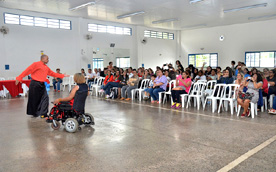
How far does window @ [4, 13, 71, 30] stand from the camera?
35.6ft

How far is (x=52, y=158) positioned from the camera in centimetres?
308

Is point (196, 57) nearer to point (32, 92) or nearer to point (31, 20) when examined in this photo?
point (31, 20)

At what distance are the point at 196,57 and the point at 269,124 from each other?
12.9 m

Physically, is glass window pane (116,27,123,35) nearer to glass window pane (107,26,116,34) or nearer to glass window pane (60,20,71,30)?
glass window pane (107,26,116,34)

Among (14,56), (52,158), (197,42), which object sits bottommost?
(52,158)

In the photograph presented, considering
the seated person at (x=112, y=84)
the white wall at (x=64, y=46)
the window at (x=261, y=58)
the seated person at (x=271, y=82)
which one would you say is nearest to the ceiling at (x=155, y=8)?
the white wall at (x=64, y=46)

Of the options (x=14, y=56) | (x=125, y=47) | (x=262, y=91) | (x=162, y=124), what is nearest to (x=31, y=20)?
(x=14, y=56)

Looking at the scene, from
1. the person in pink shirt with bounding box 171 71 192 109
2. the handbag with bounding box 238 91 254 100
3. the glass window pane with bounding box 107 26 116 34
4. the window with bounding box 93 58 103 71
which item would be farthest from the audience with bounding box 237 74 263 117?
the glass window pane with bounding box 107 26 116 34

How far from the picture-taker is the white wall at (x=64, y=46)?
1100 cm

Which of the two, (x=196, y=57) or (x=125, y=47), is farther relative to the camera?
(x=196, y=57)

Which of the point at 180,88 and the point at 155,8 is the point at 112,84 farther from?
the point at 155,8

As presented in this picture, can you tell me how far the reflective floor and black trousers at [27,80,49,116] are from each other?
0.33 meters

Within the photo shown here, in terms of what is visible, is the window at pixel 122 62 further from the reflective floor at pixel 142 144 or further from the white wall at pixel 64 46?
the reflective floor at pixel 142 144

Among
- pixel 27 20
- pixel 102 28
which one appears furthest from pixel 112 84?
pixel 102 28
